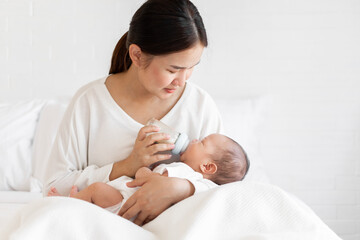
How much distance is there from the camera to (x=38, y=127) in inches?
115

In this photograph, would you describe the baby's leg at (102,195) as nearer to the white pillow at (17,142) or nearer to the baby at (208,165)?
the baby at (208,165)

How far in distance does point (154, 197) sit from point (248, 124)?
1.47 metres

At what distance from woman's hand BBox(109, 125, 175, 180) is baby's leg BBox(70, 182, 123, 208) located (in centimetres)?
12

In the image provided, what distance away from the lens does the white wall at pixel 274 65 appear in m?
3.08

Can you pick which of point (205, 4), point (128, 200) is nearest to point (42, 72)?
point (205, 4)

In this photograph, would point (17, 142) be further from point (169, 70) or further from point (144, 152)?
point (169, 70)

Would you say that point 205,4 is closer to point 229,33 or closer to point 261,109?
point 229,33

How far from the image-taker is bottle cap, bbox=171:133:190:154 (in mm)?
1793

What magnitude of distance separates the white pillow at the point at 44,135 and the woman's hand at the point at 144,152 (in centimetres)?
111

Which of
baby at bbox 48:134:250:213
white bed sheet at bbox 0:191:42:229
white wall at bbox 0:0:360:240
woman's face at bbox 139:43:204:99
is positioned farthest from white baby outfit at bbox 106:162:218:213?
white wall at bbox 0:0:360:240

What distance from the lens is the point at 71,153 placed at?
1.89m

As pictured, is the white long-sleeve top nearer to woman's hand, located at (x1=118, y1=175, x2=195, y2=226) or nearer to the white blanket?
Result: woman's hand, located at (x1=118, y1=175, x2=195, y2=226)

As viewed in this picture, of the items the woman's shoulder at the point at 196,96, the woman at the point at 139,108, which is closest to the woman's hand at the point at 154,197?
the woman at the point at 139,108

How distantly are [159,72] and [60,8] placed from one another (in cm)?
162
